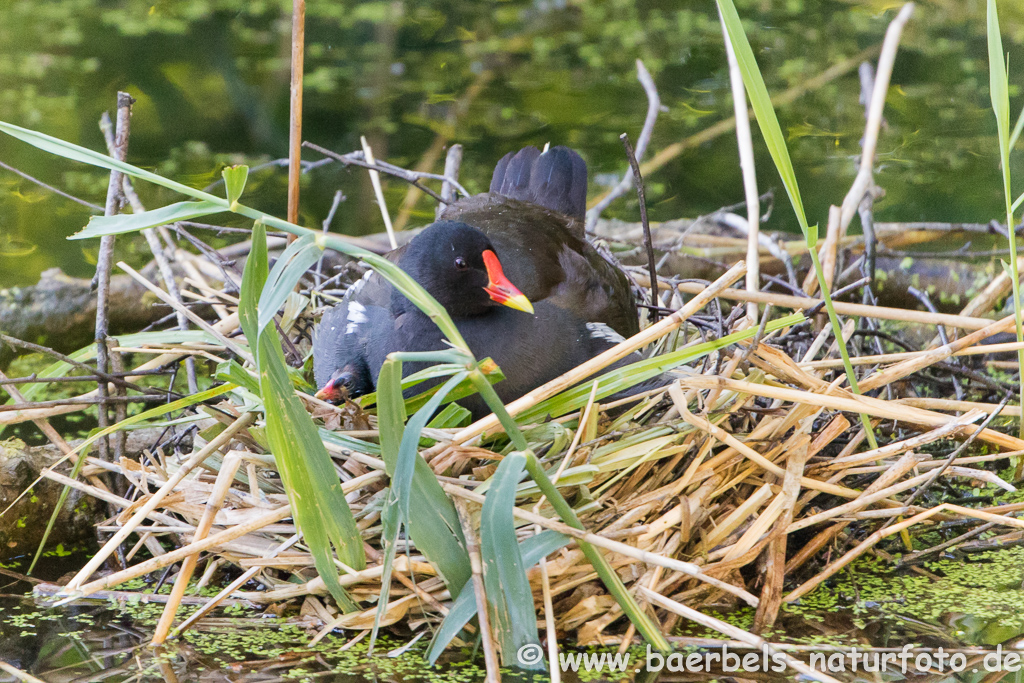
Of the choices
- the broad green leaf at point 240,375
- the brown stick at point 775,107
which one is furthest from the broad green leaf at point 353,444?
the brown stick at point 775,107

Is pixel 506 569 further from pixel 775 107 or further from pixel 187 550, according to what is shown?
pixel 775 107

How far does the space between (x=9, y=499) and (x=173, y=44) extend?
11.4 feet

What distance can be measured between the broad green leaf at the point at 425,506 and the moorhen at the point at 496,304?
38cm

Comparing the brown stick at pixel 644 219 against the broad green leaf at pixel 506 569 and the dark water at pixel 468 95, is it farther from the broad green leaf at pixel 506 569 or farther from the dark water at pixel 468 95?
the dark water at pixel 468 95

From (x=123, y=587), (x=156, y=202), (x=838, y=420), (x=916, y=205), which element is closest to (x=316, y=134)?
(x=156, y=202)

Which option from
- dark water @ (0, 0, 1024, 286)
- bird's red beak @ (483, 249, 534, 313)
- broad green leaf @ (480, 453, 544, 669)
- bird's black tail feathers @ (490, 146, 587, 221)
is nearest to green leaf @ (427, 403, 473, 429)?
bird's red beak @ (483, 249, 534, 313)

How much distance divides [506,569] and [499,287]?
0.63m

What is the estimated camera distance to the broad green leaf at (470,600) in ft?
4.50

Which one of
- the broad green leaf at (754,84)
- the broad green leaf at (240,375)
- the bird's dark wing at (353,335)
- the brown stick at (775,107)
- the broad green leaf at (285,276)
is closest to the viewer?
the broad green leaf at (285,276)

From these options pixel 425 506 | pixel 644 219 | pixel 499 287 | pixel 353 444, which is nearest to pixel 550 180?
pixel 644 219

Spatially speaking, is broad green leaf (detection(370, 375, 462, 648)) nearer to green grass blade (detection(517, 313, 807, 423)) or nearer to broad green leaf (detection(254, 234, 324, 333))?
broad green leaf (detection(254, 234, 324, 333))

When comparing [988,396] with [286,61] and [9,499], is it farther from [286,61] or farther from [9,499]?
[286,61]

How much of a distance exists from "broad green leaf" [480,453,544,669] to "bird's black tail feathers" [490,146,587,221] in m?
1.18

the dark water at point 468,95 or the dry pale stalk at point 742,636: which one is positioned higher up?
the dark water at point 468,95
